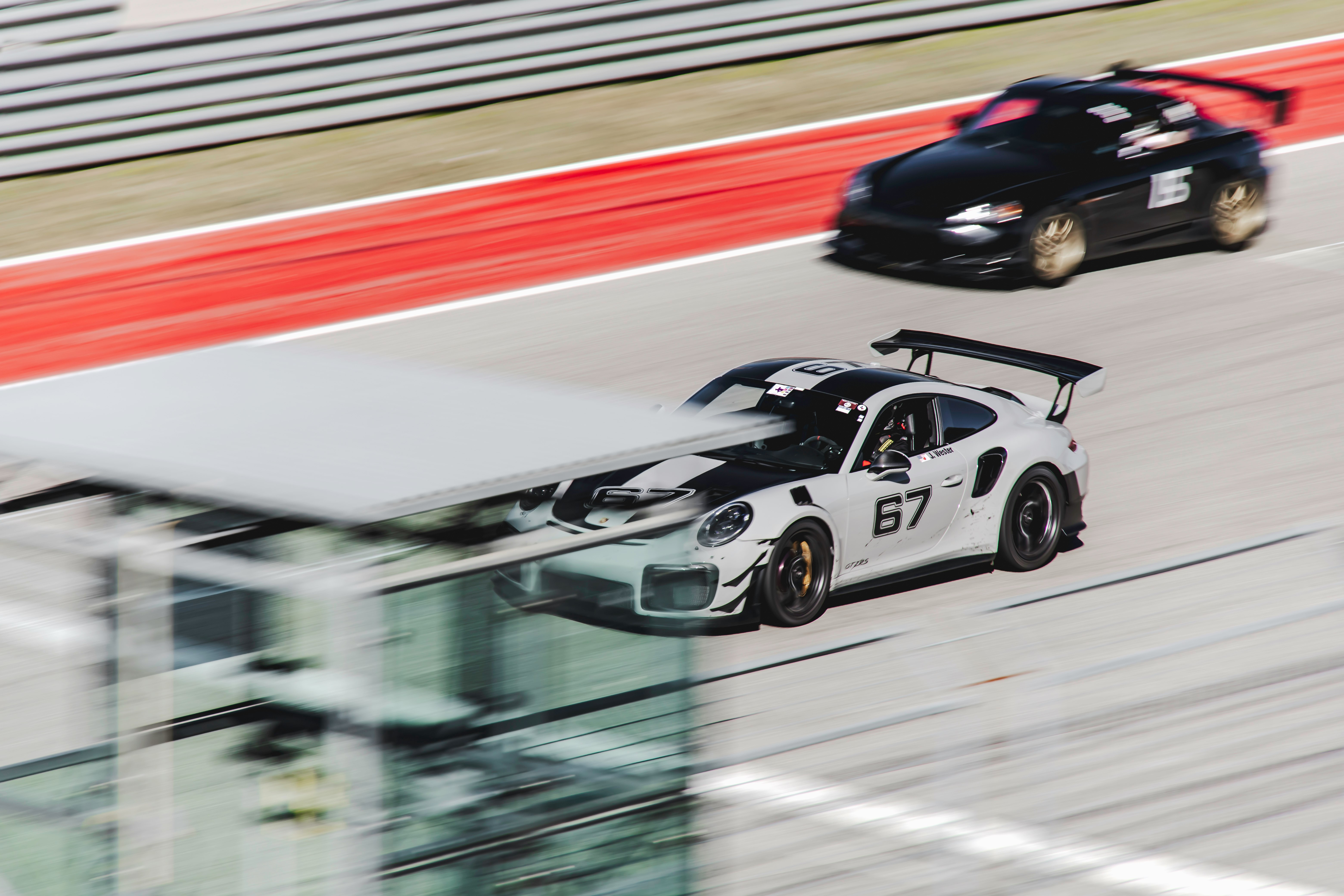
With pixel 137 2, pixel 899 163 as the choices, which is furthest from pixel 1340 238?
pixel 137 2

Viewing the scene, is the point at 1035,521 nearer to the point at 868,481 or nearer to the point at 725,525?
the point at 868,481

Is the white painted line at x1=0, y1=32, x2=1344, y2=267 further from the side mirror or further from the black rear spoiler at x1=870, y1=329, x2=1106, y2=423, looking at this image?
the side mirror

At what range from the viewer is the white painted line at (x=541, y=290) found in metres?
13.7

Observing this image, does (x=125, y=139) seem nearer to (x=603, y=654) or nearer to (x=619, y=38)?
(x=619, y=38)

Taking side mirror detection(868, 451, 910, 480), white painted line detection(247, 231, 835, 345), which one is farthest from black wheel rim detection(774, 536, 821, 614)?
white painted line detection(247, 231, 835, 345)

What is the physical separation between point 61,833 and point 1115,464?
8231 millimetres

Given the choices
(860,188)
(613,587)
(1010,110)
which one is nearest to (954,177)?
(860,188)

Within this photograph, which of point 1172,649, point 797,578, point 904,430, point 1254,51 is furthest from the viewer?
point 1254,51

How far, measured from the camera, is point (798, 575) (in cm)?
845

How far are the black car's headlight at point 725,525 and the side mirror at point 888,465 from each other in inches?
36.3

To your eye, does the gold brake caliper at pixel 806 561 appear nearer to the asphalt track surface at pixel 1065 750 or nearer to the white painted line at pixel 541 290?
the asphalt track surface at pixel 1065 750

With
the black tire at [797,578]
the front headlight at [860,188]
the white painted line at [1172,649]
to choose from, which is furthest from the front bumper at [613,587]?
the front headlight at [860,188]

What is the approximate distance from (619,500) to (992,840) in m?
1.45

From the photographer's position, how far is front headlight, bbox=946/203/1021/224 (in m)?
13.4
